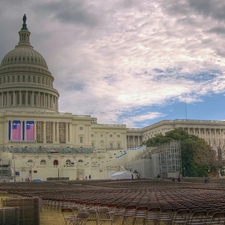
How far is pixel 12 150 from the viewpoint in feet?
384

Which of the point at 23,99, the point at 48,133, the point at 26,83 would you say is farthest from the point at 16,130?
the point at 26,83

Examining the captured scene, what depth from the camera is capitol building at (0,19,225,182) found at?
10131 cm

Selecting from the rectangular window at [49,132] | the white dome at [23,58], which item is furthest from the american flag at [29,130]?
the white dome at [23,58]

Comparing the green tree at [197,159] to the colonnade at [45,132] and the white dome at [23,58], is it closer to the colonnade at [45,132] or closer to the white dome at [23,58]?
the colonnade at [45,132]

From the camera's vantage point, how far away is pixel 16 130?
135 m

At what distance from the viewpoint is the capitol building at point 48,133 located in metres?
101

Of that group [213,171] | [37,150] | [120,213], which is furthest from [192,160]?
[120,213]

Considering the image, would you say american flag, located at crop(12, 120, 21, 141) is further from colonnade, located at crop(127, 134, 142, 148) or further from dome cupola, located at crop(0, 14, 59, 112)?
colonnade, located at crop(127, 134, 142, 148)

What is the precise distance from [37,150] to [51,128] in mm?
23104

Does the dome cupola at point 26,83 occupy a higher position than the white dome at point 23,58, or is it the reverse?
the white dome at point 23,58

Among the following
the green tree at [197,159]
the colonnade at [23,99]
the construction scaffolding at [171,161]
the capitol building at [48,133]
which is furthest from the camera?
the colonnade at [23,99]

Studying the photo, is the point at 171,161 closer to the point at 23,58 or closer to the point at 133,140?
the point at 23,58

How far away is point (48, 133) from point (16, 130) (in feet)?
35.3

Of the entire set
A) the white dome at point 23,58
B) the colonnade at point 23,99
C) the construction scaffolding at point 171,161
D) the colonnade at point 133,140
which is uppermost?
the white dome at point 23,58
